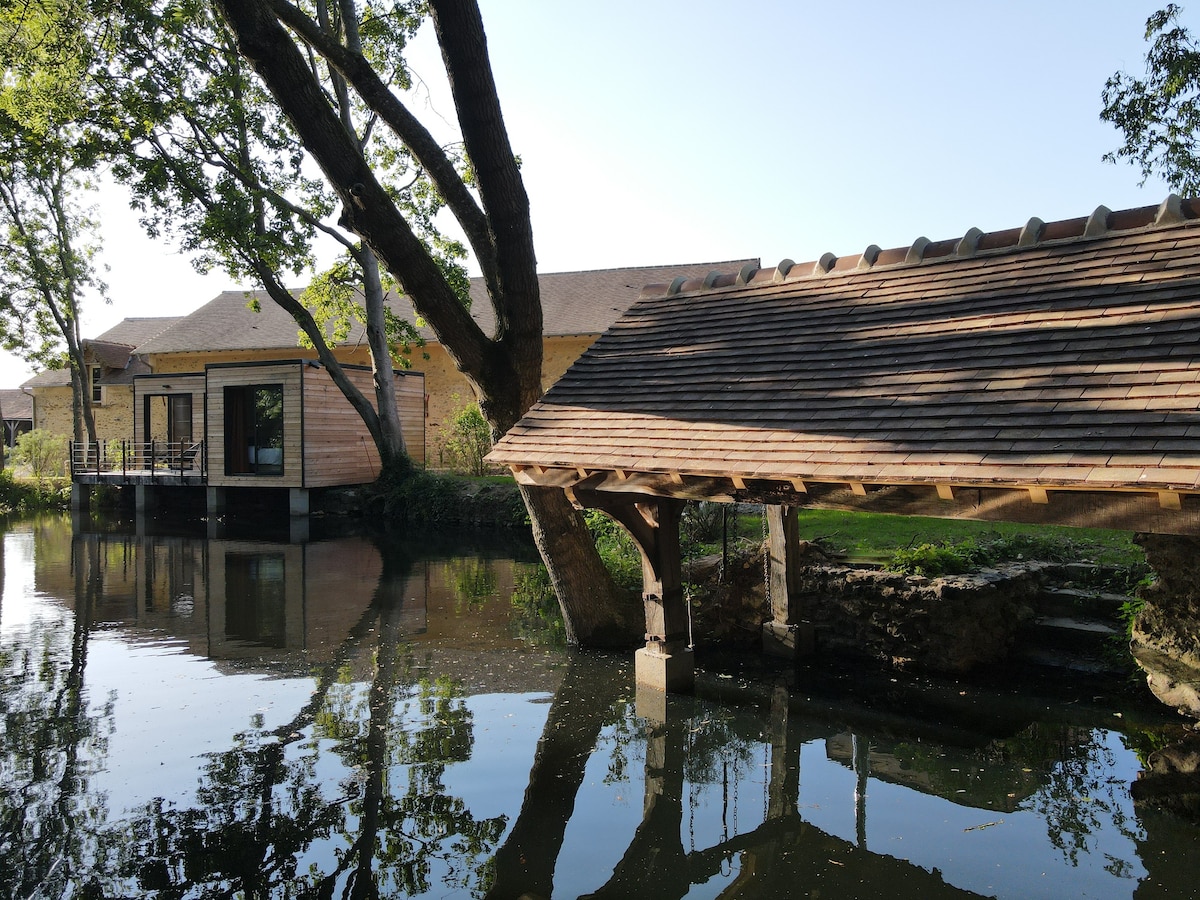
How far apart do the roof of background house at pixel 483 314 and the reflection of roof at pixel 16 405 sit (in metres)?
19.4

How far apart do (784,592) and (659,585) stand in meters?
1.77

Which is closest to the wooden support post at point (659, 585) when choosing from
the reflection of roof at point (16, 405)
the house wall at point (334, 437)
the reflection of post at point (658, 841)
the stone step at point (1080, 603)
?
the reflection of post at point (658, 841)

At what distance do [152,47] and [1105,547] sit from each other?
58.8 ft

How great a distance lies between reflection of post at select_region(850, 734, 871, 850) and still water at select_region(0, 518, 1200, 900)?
0.07ft

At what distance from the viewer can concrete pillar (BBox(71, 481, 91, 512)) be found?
2444 centimetres

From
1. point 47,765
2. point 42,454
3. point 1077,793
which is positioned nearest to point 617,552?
point 1077,793

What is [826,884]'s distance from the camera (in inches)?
168

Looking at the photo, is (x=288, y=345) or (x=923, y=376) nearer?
(x=923, y=376)

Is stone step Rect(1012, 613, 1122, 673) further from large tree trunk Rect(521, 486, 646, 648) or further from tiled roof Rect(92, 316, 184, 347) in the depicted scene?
tiled roof Rect(92, 316, 184, 347)

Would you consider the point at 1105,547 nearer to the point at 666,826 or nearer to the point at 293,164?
the point at 666,826

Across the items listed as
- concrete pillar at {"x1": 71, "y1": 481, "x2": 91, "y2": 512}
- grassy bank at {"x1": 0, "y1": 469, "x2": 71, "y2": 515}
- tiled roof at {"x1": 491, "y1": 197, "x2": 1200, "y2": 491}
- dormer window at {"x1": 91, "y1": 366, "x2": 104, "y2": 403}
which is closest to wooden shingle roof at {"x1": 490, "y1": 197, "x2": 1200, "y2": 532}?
tiled roof at {"x1": 491, "y1": 197, "x2": 1200, "y2": 491}

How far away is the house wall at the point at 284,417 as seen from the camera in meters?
20.6

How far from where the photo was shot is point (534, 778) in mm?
5602

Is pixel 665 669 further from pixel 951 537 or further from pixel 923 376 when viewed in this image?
pixel 951 537
